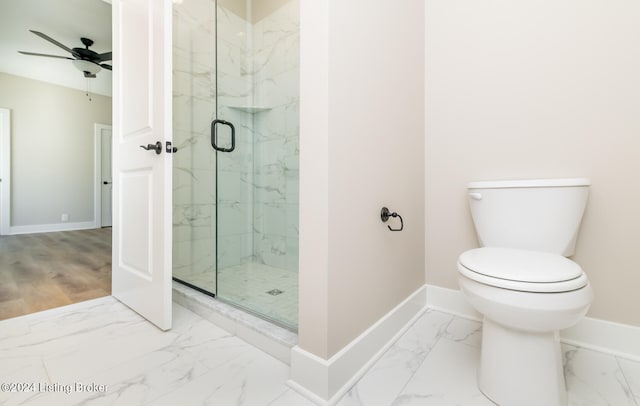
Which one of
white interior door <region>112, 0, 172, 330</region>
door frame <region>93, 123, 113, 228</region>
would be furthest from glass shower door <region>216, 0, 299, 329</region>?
door frame <region>93, 123, 113, 228</region>

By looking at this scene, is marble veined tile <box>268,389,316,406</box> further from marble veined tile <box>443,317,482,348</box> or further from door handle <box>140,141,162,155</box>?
door handle <box>140,141,162,155</box>

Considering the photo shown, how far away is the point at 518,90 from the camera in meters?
1.31

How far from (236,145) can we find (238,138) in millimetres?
63

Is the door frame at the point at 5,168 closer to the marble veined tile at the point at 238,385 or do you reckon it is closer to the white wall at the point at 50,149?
the white wall at the point at 50,149

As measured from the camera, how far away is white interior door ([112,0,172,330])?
1.30 m

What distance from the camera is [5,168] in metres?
4.05

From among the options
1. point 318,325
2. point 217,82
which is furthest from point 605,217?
point 217,82

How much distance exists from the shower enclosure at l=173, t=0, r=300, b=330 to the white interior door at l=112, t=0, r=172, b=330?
1.03 ft

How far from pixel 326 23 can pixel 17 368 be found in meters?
1.63

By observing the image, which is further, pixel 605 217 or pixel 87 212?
pixel 87 212

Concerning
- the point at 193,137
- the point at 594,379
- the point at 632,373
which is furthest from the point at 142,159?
the point at 632,373

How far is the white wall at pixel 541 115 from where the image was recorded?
111 cm

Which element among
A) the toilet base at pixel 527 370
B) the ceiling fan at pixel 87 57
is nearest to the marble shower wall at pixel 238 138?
the toilet base at pixel 527 370

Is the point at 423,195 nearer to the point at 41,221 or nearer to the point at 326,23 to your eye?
the point at 326,23
